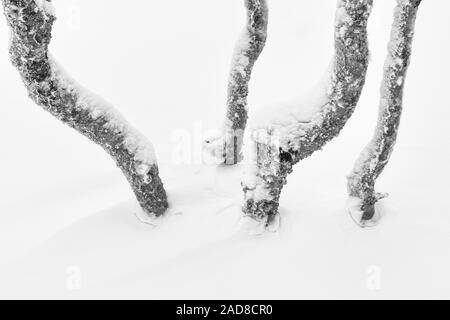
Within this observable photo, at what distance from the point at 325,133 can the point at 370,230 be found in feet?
2.87

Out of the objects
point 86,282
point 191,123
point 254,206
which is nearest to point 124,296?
point 86,282

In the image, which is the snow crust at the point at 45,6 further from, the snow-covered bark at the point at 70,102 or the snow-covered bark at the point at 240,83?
the snow-covered bark at the point at 240,83

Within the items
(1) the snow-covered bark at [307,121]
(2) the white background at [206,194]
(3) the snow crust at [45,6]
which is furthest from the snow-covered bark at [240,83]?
(3) the snow crust at [45,6]

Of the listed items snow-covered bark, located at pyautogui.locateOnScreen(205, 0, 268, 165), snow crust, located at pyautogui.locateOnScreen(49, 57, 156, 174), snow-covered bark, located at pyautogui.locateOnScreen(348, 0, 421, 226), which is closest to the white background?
snow-covered bark, located at pyautogui.locateOnScreen(348, 0, 421, 226)

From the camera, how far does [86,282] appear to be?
2676mm

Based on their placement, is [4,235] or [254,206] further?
[4,235]

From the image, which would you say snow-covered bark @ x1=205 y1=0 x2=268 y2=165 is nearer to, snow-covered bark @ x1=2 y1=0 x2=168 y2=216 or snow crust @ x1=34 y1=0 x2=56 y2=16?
snow-covered bark @ x1=2 y1=0 x2=168 y2=216

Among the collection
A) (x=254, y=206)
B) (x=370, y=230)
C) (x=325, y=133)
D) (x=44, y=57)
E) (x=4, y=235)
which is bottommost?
(x=4, y=235)

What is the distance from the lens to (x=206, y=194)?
11.9 ft

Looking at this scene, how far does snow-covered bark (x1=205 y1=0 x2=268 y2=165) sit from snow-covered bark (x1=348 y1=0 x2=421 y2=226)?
1.30m

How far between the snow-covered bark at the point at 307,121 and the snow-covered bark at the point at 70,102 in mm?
794

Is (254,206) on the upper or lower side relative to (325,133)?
lower

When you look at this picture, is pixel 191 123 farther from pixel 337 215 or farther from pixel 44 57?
pixel 44 57

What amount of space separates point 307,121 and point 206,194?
4.44 feet
